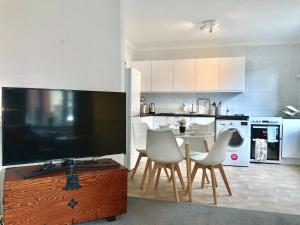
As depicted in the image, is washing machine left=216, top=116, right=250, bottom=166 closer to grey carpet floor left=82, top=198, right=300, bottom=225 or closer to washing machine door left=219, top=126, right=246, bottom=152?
washing machine door left=219, top=126, right=246, bottom=152

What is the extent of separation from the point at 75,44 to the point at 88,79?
41cm

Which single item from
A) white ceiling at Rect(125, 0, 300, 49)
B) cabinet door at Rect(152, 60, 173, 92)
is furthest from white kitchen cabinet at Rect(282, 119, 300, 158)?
cabinet door at Rect(152, 60, 173, 92)

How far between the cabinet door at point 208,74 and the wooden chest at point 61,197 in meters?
3.47

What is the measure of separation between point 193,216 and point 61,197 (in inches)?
51.2

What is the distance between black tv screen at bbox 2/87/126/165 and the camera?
2037mm

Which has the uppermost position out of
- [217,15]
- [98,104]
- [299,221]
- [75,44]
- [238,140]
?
[217,15]

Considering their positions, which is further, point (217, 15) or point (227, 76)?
point (227, 76)

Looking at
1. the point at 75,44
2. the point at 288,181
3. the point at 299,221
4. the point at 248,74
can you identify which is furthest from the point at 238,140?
the point at 75,44

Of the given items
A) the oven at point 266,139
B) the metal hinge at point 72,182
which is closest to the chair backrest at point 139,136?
the metal hinge at point 72,182

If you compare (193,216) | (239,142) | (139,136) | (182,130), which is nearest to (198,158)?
(182,130)

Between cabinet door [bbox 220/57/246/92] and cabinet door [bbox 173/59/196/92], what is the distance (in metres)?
0.61

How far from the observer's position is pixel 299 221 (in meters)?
2.40

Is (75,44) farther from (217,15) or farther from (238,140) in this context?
(238,140)

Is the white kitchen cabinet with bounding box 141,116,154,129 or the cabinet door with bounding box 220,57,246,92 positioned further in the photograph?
the cabinet door with bounding box 220,57,246,92
